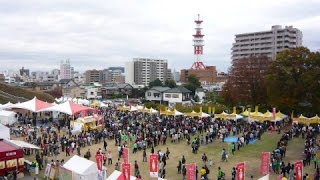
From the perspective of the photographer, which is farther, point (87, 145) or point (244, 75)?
point (244, 75)

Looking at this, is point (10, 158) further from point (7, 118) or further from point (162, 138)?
point (7, 118)

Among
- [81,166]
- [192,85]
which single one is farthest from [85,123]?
[192,85]

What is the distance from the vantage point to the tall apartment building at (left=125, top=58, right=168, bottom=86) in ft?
451

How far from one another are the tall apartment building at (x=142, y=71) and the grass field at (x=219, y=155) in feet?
358

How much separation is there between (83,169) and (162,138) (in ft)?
35.7

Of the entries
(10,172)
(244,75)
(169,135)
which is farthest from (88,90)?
(10,172)

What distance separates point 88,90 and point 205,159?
239ft

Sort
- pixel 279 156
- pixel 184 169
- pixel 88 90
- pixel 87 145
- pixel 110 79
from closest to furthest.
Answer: pixel 184 169
pixel 279 156
pixel 87 145
pixel 88 90
pixel 110 79

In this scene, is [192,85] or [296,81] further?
[192,85]

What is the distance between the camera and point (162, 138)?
27219 millimetres

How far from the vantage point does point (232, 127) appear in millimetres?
31328

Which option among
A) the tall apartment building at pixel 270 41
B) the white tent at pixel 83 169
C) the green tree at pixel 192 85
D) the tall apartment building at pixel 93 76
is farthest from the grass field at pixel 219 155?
the tall apartment building at pixel 93 76

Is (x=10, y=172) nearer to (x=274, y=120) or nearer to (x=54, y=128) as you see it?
(x=54, y=128)

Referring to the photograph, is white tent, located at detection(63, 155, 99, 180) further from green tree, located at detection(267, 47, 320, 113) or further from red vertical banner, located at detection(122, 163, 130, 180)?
green tree, located at detection(267, 47, 320, 113)
